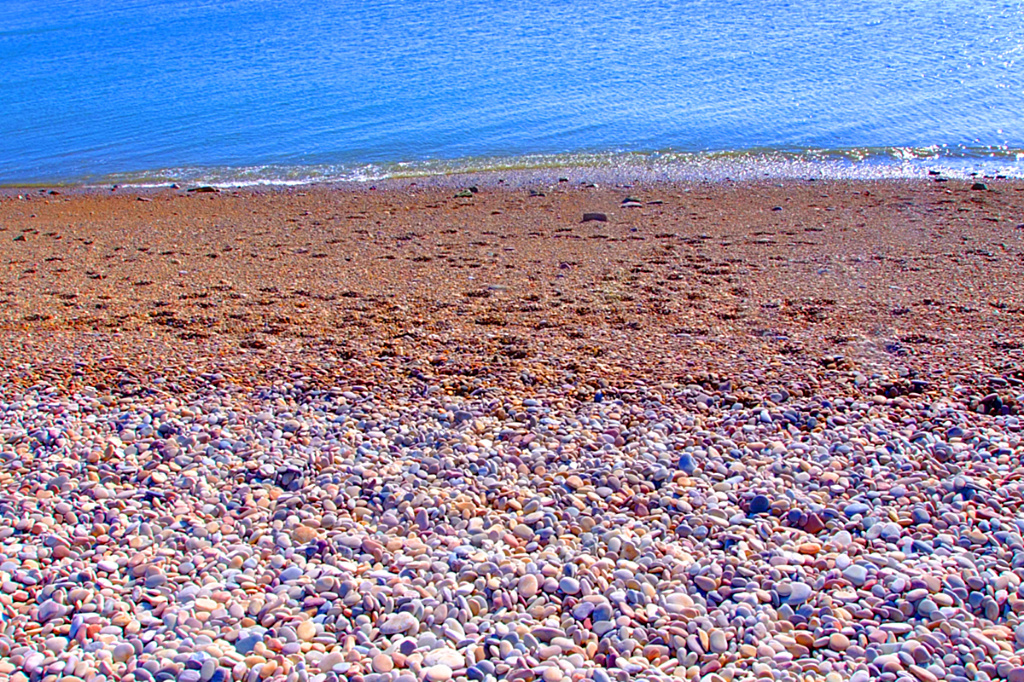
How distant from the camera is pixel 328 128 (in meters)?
21.9

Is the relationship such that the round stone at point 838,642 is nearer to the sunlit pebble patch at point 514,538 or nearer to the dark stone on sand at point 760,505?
the sunlit pebble patch at point 514,538

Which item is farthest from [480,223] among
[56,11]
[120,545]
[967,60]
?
[56,11]

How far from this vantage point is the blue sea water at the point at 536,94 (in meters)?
18.6

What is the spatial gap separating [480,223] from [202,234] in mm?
3930

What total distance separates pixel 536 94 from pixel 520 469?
69.2 feet

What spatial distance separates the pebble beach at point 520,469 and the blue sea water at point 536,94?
388 inches

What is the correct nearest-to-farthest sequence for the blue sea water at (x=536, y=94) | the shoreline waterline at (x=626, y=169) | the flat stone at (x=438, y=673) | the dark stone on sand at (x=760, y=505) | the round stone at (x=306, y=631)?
1. the flat stone at (x=438, y=673)
2. the round stone at (x=306, y=631)
3. the dark stone on sand at (x=760, y=505)
4. the shoreline waterline at (x=626, y=169)
5. the blue sea water at (x=536, y=94)

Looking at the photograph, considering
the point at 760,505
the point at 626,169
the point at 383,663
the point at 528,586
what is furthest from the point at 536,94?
the point at 383,663

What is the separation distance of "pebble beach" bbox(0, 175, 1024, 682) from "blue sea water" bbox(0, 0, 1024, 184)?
987cm

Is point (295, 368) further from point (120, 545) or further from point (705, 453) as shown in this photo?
point (705, 453)

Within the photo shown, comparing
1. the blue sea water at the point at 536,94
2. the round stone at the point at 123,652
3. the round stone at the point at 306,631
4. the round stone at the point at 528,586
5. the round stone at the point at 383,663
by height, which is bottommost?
the round stone at the point at 383,663

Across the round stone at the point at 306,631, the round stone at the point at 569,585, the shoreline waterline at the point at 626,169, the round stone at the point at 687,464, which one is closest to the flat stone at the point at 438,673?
the round stone at the point at 306,631

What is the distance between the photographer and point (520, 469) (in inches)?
185

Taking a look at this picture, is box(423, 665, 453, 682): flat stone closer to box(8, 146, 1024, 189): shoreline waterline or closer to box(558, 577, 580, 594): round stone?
box(558, 577, 580, 594): round stone
